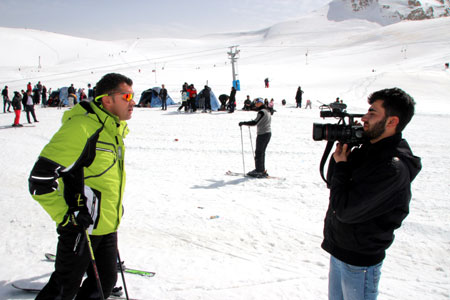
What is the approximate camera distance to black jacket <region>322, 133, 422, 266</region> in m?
1.81

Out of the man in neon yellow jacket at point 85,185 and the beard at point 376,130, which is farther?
the man in neon yellow jacket at point 85,185

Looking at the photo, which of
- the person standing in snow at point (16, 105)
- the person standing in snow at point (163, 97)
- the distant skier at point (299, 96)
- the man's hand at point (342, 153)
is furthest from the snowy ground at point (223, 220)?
the distant skier at point (299, 96)

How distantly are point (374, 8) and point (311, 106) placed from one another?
18464 centimetres

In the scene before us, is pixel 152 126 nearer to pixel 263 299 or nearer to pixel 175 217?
pixel 175 217

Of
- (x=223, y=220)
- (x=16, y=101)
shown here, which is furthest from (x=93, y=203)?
(x=16, y=101)

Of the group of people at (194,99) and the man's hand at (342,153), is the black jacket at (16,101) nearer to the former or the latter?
the group of people at (194,99)

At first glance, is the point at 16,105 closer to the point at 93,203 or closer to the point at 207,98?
the point at 207,98

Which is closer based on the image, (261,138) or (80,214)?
(80,214)

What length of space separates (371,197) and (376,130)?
41 centimetres

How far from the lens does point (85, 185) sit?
88.5 inches

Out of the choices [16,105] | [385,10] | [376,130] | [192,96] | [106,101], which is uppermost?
[385,10]

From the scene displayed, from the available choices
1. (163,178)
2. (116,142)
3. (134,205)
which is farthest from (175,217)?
(116,142)

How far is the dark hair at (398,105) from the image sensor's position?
188cm

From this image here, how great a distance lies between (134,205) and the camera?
17.9 feet
